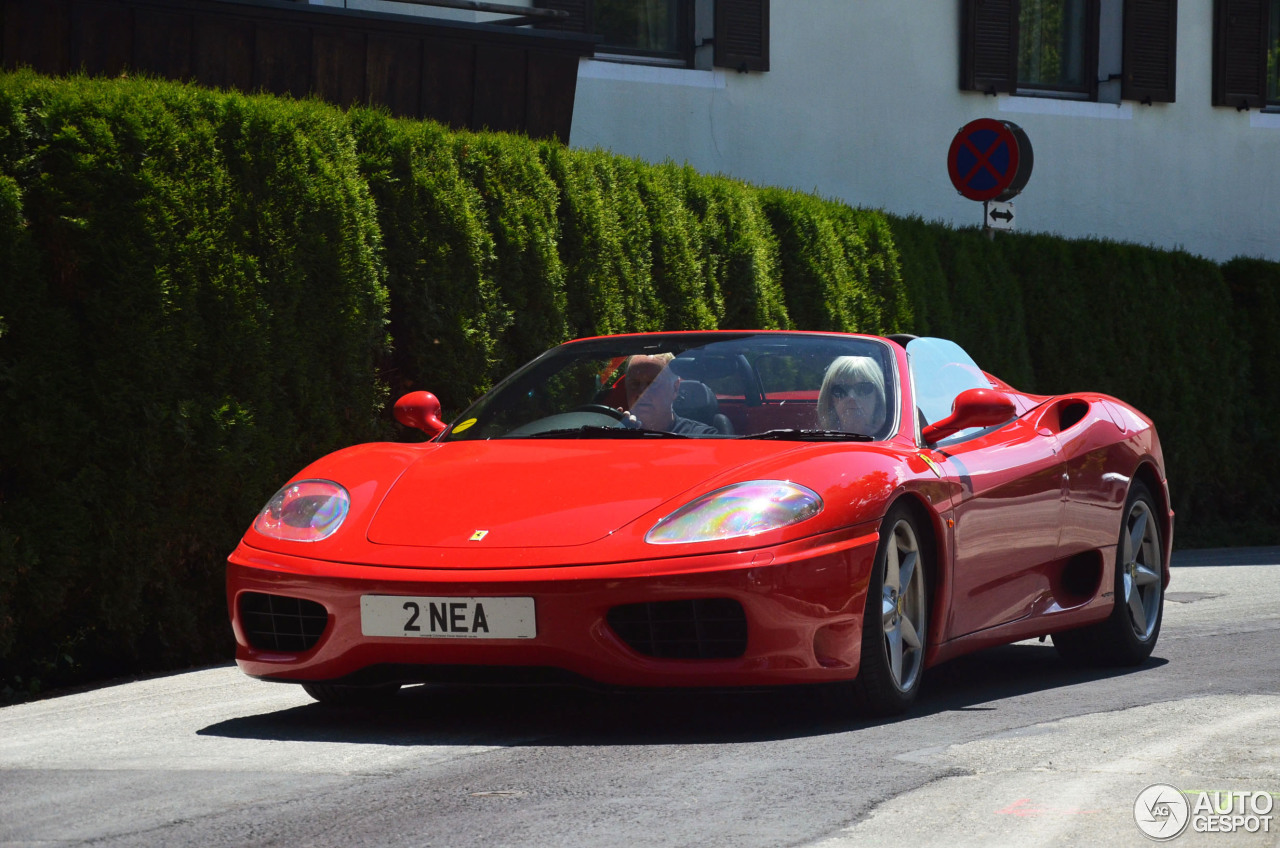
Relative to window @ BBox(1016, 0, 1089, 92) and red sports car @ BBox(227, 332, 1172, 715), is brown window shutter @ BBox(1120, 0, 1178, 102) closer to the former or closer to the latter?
window @ BBox(1016, 0, 1089, 92)

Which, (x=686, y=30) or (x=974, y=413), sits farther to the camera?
(x=686, y=30)

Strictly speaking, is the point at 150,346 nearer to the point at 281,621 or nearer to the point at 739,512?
the point at 281,621

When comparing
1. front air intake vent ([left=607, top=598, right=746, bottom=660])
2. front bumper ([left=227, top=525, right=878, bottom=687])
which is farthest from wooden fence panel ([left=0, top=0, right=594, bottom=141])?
front air intake vent ([left=607, top=598, right=746, bottom=660])

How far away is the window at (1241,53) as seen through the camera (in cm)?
2111

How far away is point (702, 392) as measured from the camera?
6.54m

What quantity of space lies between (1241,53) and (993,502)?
53.8ft

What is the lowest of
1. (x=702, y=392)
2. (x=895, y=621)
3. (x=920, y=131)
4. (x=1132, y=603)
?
(x=1132, y=603)

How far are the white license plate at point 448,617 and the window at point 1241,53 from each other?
17770mm

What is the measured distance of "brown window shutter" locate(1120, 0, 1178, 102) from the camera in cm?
2042

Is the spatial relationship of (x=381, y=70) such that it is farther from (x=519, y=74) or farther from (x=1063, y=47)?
(x=1063, y=47)

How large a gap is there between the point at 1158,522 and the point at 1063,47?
45.2 ft

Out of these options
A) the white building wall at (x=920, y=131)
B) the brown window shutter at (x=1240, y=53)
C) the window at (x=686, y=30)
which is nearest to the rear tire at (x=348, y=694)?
the white building wall at (x=920, y=131)

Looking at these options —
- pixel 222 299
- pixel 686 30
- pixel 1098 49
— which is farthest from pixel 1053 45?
pixel 222 299

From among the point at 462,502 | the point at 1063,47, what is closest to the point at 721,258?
the point at 462,502
